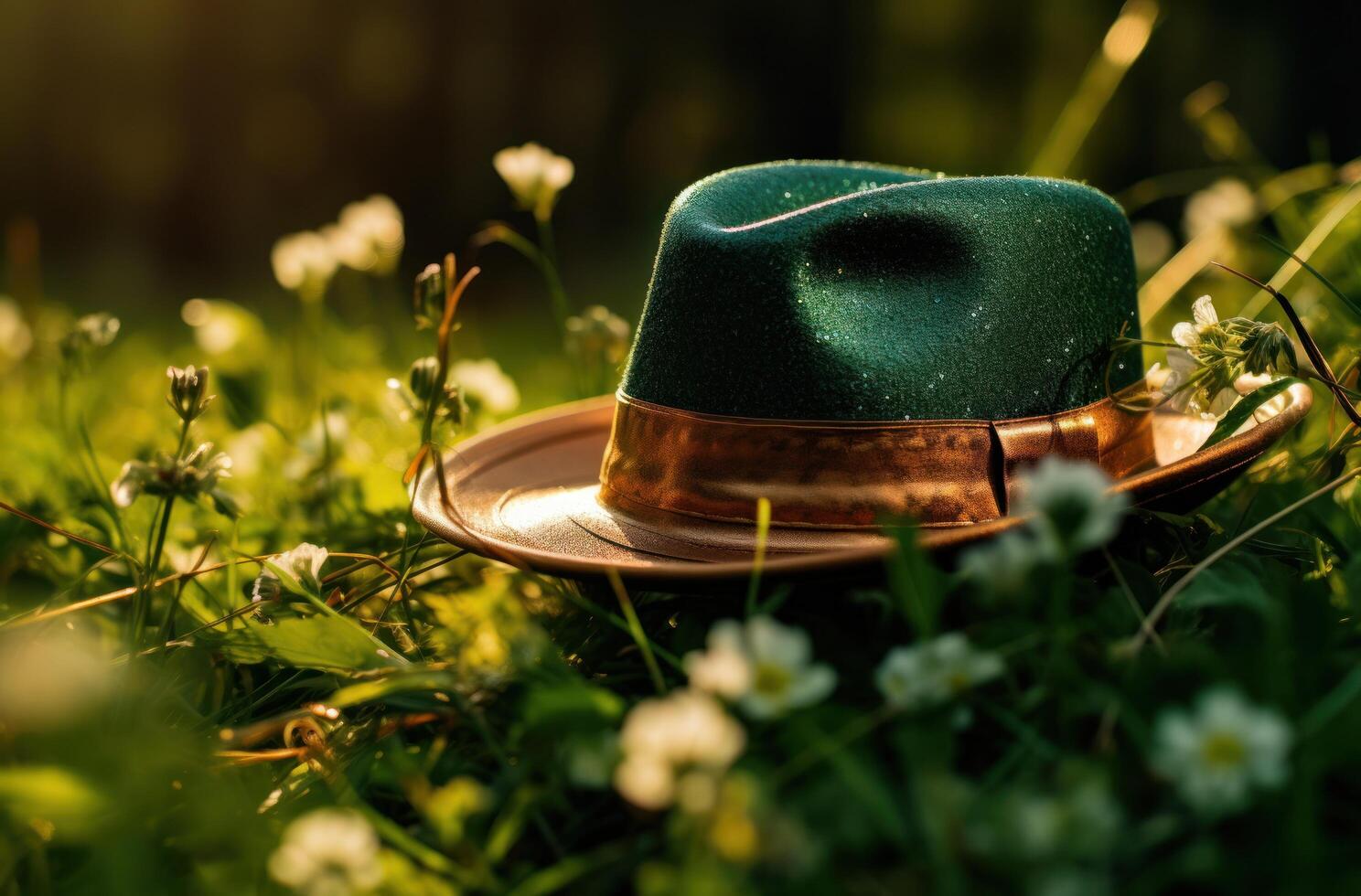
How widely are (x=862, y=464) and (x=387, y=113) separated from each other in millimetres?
4824

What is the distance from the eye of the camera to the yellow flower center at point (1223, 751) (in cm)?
62

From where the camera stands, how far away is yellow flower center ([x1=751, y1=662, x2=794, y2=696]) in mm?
694

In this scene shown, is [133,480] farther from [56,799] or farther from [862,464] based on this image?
[862,464]

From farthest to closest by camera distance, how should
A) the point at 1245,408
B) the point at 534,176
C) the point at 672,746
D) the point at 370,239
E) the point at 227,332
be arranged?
the point at 227,332 → the point at 370,239 → the point at 534,176 → the point at 1245,408 → the point at 672,746

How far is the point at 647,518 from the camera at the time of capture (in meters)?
1.13

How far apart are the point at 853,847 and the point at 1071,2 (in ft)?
15.1

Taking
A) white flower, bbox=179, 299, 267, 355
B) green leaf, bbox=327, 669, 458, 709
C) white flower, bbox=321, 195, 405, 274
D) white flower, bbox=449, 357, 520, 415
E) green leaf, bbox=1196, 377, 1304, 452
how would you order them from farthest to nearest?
white flower, bbox=179, 299, 267, 355, white flower, bbox=321, 195, 405, 274, white flower, bbox=449, 357, 520, 415, green leaf, bbox=1196, 377, 1304, 452, green leaf, bbox=327, 669, 458, 709

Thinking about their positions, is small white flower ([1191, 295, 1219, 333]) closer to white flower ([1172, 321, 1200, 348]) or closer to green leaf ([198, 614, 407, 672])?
white flower ([1172, 321, 1200, 348])

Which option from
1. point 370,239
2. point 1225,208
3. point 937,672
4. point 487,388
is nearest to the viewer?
point 937,672

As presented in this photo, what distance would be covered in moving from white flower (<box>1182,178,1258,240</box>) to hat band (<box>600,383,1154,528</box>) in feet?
3.89

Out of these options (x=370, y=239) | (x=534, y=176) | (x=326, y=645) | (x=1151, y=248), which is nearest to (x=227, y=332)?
(x=370, y=239)

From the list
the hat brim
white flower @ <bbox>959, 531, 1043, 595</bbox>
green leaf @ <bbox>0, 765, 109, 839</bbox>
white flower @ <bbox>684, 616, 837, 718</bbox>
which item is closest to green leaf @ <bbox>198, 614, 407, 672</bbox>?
the hat brim

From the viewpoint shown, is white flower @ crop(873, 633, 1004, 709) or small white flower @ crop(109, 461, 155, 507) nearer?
white flower @ crop(873, 633, 1004, 709)

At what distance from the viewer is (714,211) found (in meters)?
1.17
